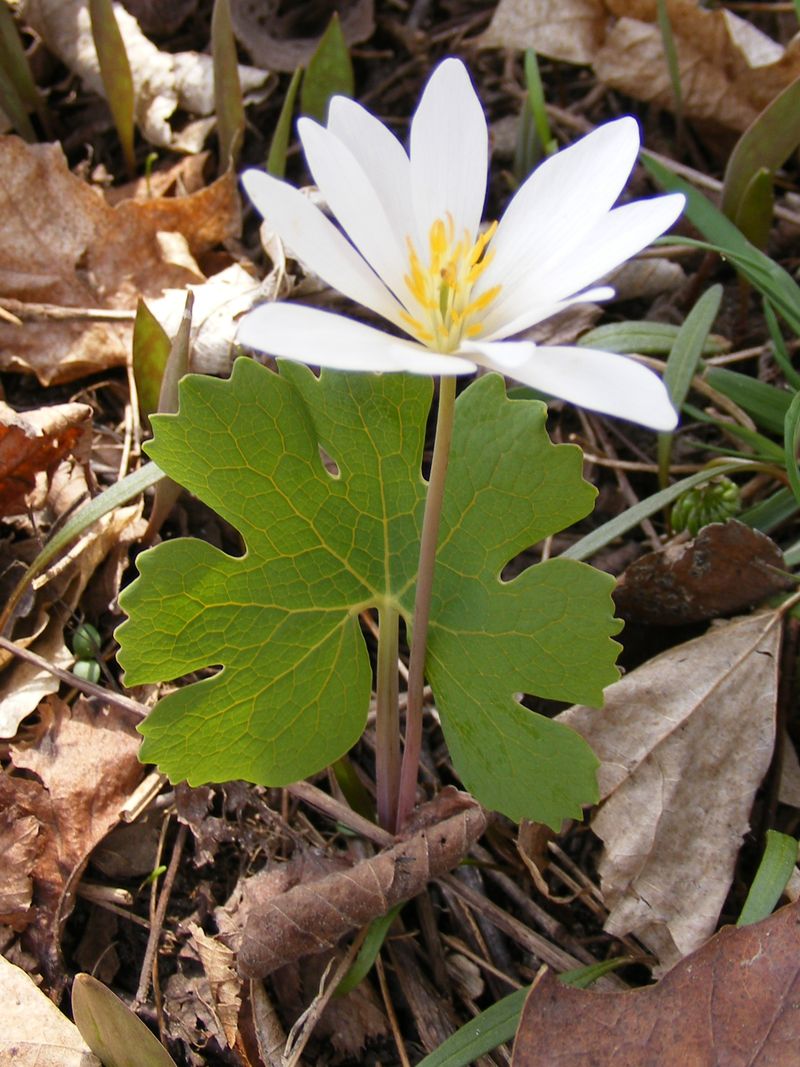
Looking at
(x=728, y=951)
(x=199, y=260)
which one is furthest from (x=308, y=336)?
(x=199, y=260)

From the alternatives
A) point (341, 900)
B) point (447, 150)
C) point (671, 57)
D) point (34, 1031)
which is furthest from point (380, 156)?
point (671, 57)

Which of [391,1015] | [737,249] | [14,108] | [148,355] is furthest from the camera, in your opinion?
[14,108]

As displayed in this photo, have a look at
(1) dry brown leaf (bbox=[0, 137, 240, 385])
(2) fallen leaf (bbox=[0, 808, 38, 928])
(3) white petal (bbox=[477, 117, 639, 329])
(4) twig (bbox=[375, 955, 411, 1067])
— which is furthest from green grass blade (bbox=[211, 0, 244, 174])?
(4) twig (bbox=[375, 955, 411, 1067])

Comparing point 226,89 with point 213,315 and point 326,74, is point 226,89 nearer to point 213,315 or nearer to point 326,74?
point 326,74

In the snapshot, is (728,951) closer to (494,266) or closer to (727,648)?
(727,648)

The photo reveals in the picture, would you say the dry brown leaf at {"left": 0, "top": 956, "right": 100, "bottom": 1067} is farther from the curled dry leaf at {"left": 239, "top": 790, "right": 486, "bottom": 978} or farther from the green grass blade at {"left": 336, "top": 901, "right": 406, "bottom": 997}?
the green grass blade at {"left": 336, "top": 901, "right": 406, "bottom": 997}

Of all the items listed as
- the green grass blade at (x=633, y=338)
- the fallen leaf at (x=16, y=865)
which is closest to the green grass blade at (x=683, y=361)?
the green grass blade at (x=633, y=338)

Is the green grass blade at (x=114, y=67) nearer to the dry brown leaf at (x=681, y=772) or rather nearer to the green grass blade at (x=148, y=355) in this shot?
the green grass blade at (x=148, y=355)
